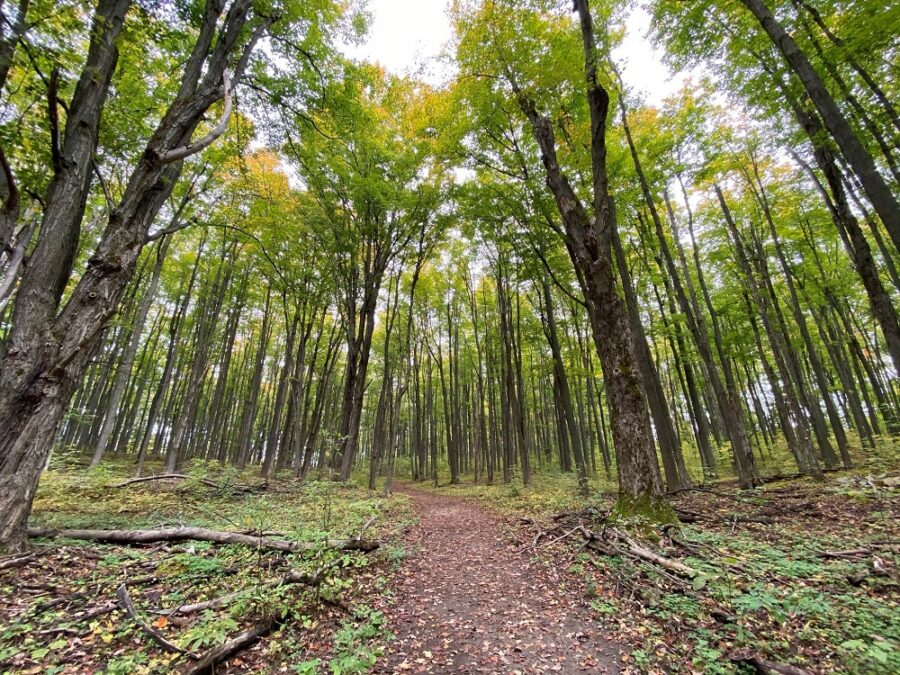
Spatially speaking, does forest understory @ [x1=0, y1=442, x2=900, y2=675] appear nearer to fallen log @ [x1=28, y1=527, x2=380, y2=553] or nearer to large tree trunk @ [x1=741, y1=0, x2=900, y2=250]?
fallen log @ [x1=28, y1=527, x2=380, y2=553]

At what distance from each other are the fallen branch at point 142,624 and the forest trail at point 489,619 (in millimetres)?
1676

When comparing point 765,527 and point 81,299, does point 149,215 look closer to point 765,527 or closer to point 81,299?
point 81,299

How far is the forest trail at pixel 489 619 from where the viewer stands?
10.2 feet

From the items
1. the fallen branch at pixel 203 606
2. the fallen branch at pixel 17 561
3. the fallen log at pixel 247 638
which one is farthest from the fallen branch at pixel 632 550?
the fallen branch at pixel 17 561

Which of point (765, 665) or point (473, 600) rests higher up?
point (765, 665)

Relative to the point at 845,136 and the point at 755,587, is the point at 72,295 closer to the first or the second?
the point at 755,587

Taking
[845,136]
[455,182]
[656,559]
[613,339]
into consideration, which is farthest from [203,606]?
[455,182]

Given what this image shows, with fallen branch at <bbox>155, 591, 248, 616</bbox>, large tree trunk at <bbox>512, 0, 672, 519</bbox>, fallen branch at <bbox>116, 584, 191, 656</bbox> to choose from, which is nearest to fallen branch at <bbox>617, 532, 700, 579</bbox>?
large tree trunk at <bbox>512, 0, 672, 519</bbox>

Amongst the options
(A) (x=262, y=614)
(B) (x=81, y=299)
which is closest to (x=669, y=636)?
(A) (x=262, y=614)

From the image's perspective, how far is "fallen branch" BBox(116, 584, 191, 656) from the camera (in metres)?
2.81

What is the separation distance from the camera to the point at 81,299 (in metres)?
4.30

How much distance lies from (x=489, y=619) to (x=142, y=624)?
3.28m

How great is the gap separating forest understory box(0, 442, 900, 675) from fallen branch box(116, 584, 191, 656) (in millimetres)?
21

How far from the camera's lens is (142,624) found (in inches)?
115
